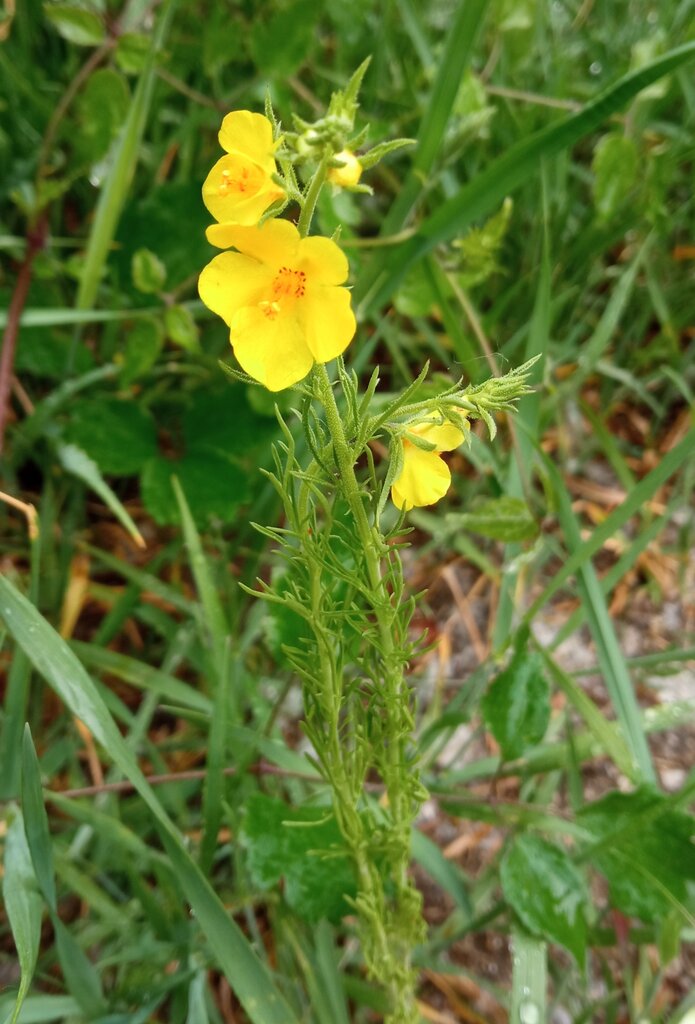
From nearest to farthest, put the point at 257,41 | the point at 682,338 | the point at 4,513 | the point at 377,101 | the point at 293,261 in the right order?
the point at 293,261 → the point at 257,41 → the point at 4,513 → the point at 377,101 → the point at 682,338

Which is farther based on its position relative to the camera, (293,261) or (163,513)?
(163,513)

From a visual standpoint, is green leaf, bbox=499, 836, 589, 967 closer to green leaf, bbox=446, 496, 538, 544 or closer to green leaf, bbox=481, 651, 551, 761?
green leaf, bbox=481, 651, 551, 761

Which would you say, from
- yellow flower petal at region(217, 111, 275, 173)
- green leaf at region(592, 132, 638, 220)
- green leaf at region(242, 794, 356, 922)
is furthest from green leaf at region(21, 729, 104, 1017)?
green leaf at region(592, 132, 638, 220)

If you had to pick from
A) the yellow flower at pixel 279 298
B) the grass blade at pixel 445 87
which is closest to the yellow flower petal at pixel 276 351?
the yellow flower at pixel 279 298

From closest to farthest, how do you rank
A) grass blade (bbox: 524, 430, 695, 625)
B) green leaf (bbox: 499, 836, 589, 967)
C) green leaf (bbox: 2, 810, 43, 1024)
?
1. green leaf (bbox: 2, 810, 43, 1024)
2. green leaf (bbox: 499, 836, 589, 967)
3. grass blade (bbox: 524, 430, 695, 625)

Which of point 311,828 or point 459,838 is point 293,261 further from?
point 459,838

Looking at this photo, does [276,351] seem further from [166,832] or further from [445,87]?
[445,87]

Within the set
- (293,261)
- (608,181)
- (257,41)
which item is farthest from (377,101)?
(293,261)
